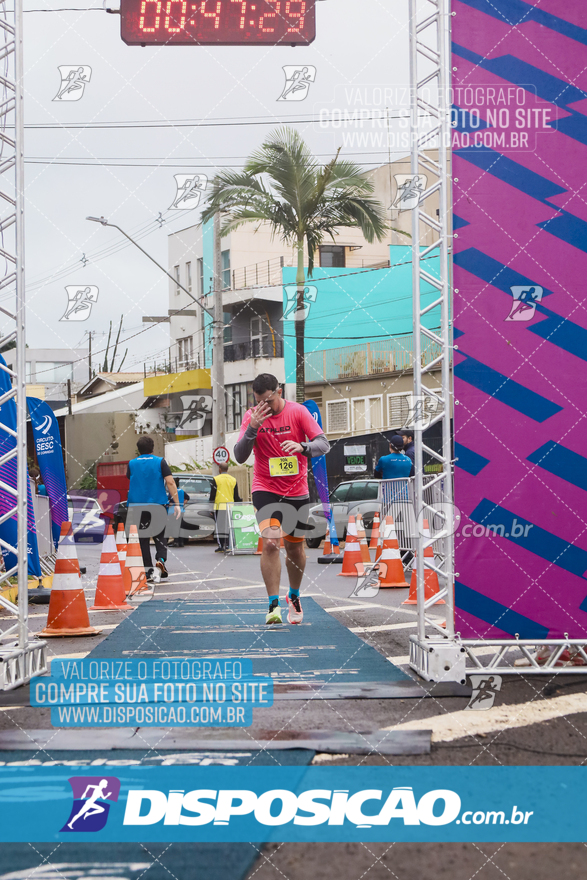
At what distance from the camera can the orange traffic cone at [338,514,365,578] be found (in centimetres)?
1257

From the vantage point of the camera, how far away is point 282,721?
440 cm

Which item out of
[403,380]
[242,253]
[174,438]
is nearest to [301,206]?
[403,380]

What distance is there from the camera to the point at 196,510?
22.5 metres

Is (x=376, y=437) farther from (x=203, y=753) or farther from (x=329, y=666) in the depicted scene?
(x=203, y=753)

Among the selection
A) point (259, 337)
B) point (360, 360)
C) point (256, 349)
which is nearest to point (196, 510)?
point (360, 360)

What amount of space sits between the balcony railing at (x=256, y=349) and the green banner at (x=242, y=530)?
23.7 metres

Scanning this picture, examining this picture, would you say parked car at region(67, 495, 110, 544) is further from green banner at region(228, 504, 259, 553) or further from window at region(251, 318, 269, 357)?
window at region(251, 318, 269, 357)

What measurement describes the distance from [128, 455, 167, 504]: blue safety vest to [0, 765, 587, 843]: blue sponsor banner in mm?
7594

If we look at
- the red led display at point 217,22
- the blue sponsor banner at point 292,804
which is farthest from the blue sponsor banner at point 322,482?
the blue sponsor banner at point 292,804

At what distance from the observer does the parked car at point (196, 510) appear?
885 inches

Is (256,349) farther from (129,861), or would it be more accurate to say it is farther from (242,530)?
(129,861)

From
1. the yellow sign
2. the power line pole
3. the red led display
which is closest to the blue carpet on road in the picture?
the yellow sign

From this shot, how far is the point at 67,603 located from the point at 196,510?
49.7 ft

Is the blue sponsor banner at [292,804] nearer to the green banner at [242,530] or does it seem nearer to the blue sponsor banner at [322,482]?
the blue sponsor banner at [322,482]
